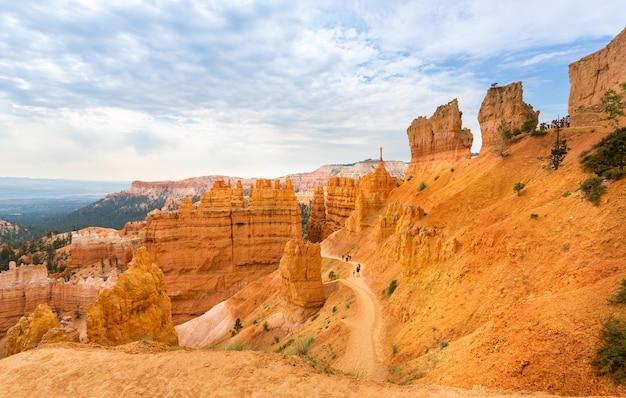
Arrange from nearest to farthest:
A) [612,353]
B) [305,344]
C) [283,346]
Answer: [612,353]
[305,344]
[283,346]

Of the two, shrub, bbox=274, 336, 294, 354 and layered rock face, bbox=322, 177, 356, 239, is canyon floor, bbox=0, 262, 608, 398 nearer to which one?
shrub, bbox=274, 336, 294, 354

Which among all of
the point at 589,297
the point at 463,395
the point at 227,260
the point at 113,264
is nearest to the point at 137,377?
the point at 463,395

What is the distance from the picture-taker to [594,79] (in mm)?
35094

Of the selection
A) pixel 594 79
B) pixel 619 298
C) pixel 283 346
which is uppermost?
pixel 594 79

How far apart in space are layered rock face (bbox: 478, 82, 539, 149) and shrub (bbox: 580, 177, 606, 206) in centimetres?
2406

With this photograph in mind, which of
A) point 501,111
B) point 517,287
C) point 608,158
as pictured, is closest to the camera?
point 517,287

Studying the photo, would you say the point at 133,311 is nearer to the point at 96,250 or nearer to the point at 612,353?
the point at 612,353

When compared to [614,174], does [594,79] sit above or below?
above

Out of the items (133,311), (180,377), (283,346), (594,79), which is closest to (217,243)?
(283,346)

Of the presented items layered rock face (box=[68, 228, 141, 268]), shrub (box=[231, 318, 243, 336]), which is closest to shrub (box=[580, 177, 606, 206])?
shrub (box=[231, 318, 243, 336])

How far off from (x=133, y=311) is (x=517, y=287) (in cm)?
1896

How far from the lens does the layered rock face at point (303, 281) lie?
26156 mm

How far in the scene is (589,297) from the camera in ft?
31.0

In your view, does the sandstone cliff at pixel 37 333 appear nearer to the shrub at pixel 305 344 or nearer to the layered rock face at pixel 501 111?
the shrub at pixel 305 344
